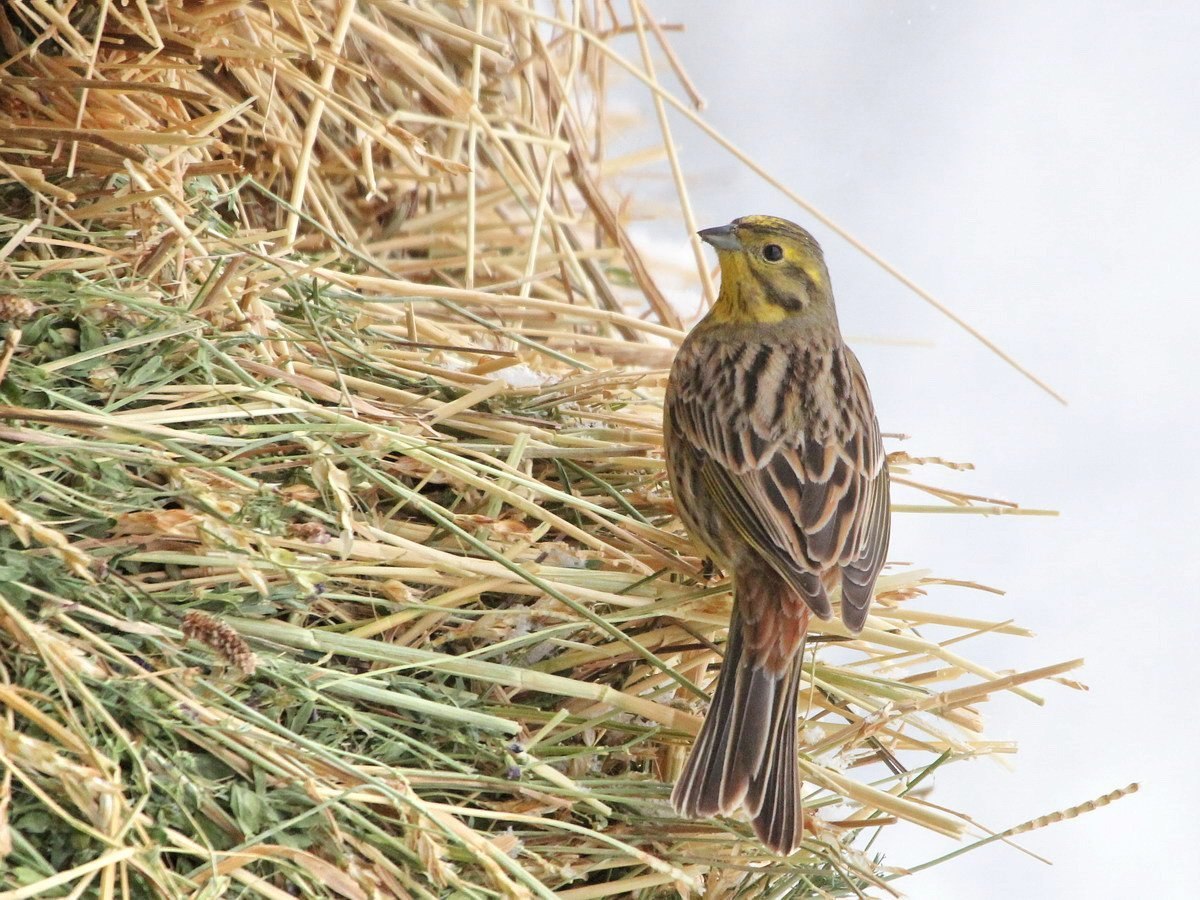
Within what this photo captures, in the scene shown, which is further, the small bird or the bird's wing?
the bird's wing

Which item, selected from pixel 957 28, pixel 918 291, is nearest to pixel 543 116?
pixel 918 291

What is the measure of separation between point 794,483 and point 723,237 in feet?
1.83

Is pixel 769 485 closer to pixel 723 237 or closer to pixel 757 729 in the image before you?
pixel 757 729

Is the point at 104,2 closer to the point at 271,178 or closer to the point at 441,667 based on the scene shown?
the point at 271,178

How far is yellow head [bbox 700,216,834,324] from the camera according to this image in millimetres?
2408

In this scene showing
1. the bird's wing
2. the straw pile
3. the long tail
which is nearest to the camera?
the straw pile

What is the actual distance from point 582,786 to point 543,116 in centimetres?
A: 166

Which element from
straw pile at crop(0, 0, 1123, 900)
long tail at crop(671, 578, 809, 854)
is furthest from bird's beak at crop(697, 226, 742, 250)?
long tail at crop(671, 578, 809, 854)

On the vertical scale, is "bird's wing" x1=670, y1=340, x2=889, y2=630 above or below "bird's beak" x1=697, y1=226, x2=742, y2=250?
below

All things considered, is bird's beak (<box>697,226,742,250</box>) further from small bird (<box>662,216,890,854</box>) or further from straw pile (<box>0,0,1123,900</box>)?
straw pile (<box>0,0,1123,900</box>)

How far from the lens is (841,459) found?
2.11m

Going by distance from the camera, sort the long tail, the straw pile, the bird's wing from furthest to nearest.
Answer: the bird's wing, the long tail, the straw pile

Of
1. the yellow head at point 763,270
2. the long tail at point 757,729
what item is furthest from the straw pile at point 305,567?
the yellow head at point 763,270

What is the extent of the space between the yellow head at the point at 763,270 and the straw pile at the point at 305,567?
219 mm
